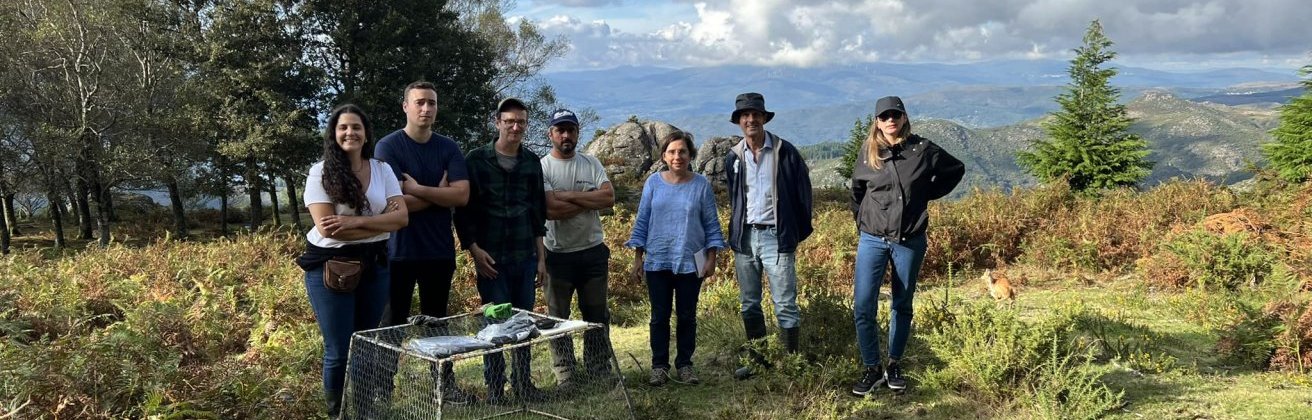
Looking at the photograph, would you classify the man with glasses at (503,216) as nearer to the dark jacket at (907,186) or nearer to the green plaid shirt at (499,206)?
the green plaid shirt at (499,206)

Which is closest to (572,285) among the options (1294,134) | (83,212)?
(1294,134)

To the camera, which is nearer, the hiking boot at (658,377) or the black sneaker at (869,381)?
the black sneaker at (869,381)

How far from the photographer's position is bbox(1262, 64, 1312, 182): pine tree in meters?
20.0

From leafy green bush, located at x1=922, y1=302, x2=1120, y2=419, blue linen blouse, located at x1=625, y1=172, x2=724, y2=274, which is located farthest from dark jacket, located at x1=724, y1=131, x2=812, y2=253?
leafy green bush, located at x1=922, y1=302, x2=1120, y2=419

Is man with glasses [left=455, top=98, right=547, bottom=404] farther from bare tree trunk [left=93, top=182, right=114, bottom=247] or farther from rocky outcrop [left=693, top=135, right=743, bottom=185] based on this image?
rocky outcrop [left=693, top=135, right=743, bottom=185]

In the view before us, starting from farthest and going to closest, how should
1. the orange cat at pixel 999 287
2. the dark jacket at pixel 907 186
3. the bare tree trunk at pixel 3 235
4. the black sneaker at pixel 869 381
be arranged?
1. the bare tree trunk at pixel 3 235
2. the orange cat at pixel 999 287
3. the black sneaker at pixel 869 381
4. the dark jacket at pixel 907 186

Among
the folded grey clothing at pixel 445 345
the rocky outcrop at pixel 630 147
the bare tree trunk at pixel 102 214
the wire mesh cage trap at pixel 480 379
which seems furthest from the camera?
the rocky outcrop at pixel 630 147

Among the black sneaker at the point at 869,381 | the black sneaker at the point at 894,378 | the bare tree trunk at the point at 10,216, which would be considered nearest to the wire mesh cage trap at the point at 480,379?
the black sneaker at the point at 869,381

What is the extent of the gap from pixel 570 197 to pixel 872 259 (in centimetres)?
194

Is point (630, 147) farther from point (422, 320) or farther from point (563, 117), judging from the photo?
point (422, 320)

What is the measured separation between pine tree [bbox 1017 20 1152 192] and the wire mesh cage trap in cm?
2538

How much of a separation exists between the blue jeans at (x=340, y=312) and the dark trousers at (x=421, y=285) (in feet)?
0.73

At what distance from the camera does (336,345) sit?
4.33 meters

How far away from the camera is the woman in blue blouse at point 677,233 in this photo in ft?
16.8
